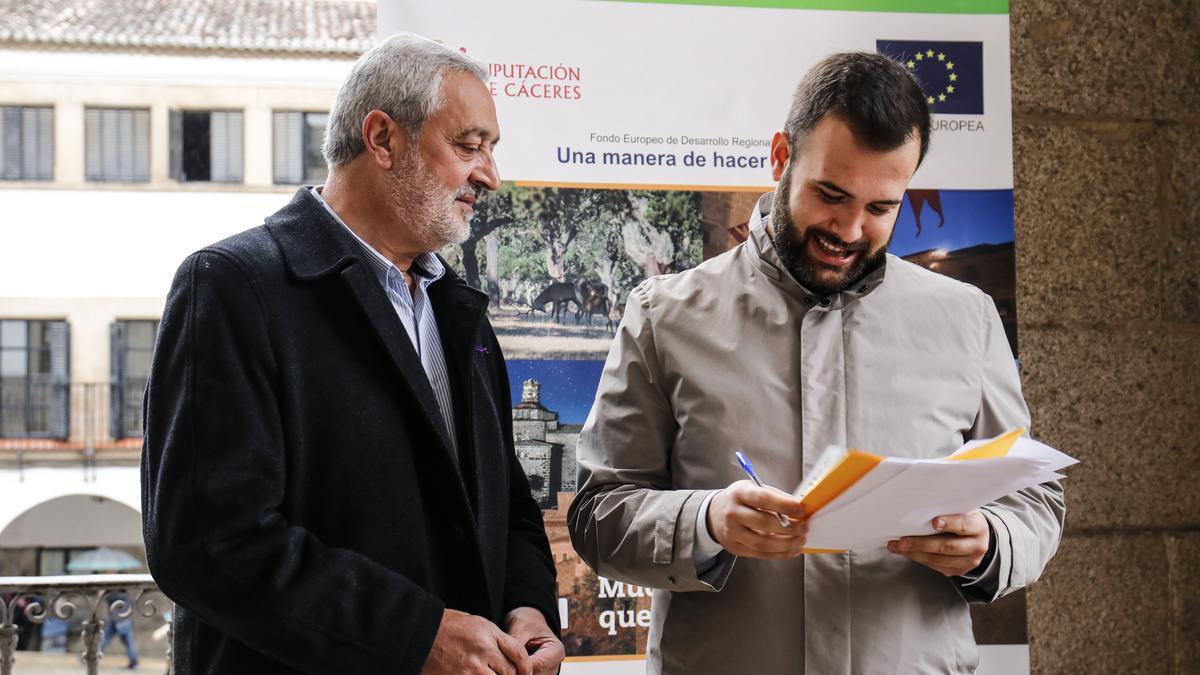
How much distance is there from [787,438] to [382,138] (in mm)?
711

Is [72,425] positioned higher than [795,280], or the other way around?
[795,280]

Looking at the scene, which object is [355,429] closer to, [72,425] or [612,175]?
[612,175]

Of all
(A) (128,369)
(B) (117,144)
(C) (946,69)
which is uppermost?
(B) (117,144)

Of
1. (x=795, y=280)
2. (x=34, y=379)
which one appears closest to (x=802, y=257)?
(x=795, y=280)

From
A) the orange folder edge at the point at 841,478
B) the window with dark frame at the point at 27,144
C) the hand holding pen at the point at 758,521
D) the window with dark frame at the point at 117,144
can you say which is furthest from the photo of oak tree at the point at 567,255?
the window with dark frame at the point at 27,144

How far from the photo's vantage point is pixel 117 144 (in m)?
22.4

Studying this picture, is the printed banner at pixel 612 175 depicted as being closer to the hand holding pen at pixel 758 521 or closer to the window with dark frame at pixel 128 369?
the hand holding pen at pixel 758 521

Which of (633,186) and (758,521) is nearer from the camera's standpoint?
(758,521)

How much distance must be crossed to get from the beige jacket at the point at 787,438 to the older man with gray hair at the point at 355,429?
0.19 metres

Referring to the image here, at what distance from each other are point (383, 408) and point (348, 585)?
0.23 metres

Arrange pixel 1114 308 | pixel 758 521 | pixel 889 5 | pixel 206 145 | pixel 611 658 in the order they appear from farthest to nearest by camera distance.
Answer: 1. pixel 206 145
2. pixel 1114 308
3. pixel 889 5
4. pixel 611 658
5. pixel 758 521

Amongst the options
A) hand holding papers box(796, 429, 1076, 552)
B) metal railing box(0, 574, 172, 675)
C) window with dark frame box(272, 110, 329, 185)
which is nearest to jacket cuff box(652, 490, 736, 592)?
hand holding papers box(796, 429, 1076, 552)

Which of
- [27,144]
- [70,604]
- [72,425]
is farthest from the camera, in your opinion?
[27,144]

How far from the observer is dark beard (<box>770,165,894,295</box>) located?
174cm
